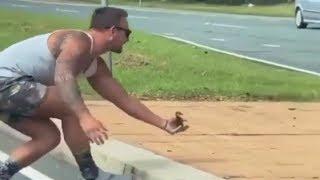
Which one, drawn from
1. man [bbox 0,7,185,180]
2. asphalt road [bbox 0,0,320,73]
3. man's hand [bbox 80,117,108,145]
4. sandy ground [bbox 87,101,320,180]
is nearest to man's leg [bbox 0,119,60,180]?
man [bbox 0,7,185,180]

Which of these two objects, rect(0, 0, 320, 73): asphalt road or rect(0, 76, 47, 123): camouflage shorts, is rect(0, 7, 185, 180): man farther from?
rect(0, 0, 320, 73): asphalt road

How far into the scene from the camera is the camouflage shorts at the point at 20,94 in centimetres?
578

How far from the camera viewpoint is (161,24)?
1187 inches

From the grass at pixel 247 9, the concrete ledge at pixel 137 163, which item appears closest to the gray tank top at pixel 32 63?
the concrete ledge at pixel 137 163

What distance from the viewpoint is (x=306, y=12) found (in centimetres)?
2919

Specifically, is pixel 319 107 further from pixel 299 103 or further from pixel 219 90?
pixel 219 90

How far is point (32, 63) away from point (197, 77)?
860cm

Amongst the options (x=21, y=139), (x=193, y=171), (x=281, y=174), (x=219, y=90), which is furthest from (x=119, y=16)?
(x=219, y=90)

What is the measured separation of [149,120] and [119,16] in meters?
0.86

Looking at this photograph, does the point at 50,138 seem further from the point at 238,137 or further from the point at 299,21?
the point at 299,21

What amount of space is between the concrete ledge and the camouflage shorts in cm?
143

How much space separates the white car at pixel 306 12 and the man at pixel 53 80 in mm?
23079

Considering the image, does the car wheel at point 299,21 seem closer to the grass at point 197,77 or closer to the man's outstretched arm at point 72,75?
the grass at point 197,77

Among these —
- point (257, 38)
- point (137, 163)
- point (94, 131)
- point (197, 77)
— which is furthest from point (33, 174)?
point (257, 38)
